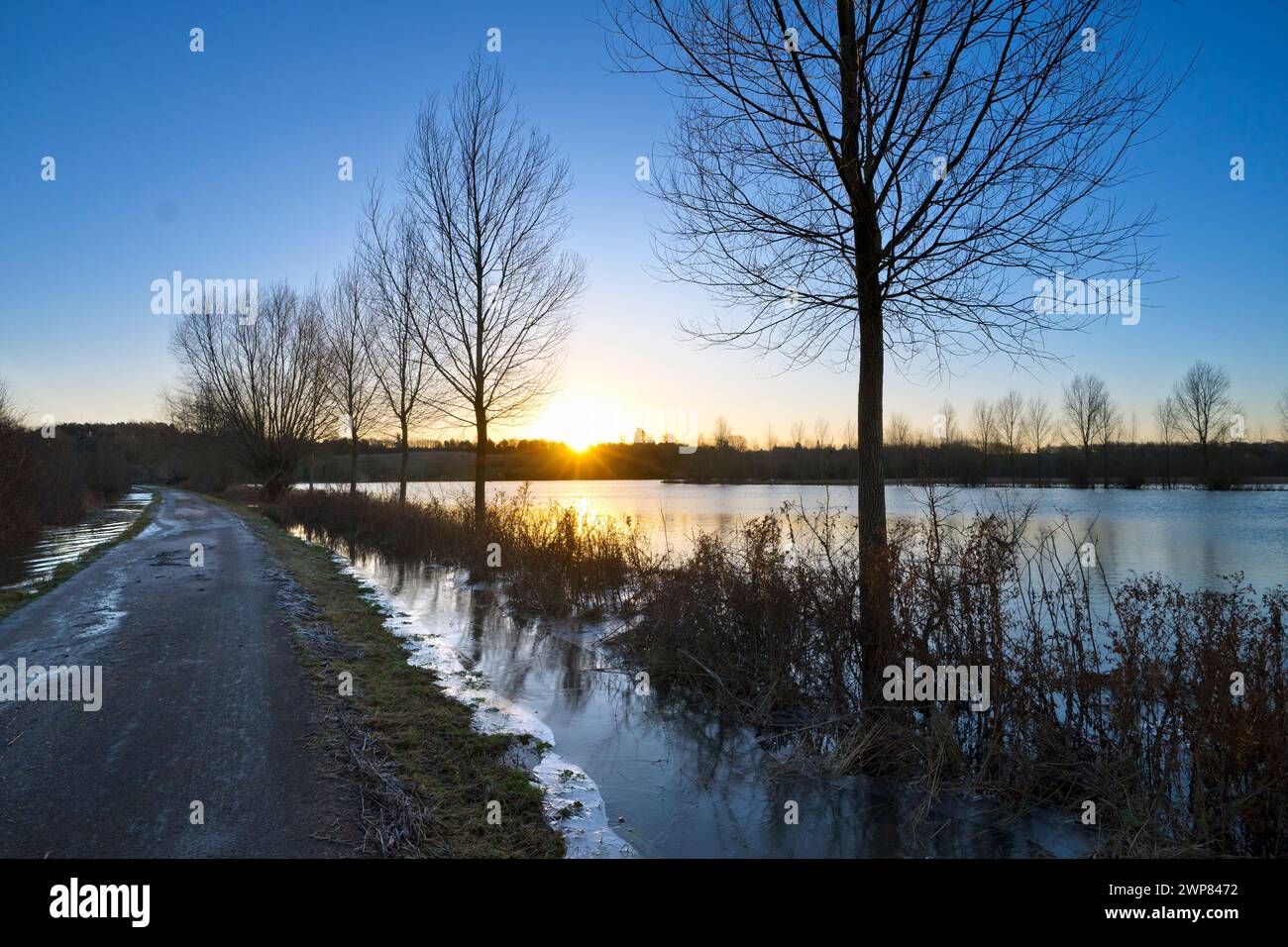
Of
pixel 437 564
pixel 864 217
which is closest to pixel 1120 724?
pixel 864 217

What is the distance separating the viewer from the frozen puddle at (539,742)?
4449 millimetres

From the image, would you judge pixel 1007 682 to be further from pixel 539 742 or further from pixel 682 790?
pixel 539 742

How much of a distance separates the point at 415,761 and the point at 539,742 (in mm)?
1303

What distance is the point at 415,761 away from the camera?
5266mm

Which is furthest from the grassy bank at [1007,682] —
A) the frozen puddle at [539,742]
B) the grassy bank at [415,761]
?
the grassy bank at [415,761]

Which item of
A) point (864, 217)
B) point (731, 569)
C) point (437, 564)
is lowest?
point (437, 564)

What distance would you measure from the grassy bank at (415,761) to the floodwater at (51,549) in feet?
31.0

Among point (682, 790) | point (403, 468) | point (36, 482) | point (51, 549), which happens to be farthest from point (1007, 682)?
point (36, 482)

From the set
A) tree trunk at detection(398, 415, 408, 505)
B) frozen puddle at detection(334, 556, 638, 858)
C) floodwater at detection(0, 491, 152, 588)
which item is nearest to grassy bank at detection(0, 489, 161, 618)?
floodwater at detection(0, 491, 152, 588)

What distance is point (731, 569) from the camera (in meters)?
8.30

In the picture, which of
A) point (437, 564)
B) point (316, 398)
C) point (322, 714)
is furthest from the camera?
point (316, 398)

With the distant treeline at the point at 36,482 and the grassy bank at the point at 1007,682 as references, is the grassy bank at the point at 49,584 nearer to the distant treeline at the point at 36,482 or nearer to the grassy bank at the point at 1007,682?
the distant treeline at the point at 36,482
